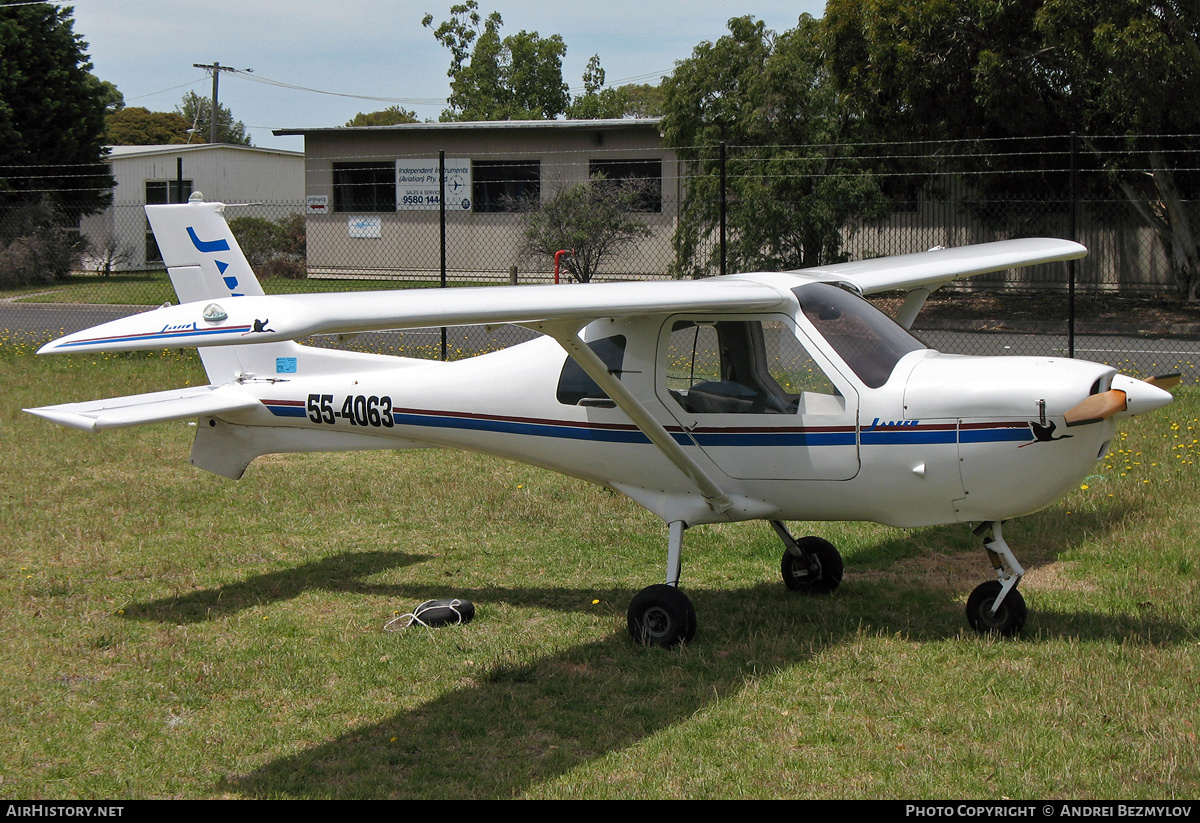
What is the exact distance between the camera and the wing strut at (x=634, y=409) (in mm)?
5484

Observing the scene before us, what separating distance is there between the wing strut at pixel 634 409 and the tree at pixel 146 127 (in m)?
83.9

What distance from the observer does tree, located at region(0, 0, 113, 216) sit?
33.4 metres

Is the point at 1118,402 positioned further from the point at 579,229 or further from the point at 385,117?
the point at 385,117

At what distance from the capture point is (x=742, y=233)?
21344 mm

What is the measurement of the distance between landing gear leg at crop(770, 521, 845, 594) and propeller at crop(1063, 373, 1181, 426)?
7.17 feet

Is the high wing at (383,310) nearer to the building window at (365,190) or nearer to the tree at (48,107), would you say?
the building window at (365,190)

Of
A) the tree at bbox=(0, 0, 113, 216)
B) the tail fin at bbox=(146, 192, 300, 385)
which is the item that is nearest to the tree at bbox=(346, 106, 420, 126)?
the tree at bbox=(0, 0, 113, 216)

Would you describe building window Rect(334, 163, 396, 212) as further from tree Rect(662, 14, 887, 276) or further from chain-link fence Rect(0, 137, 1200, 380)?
tree Rect(662, 14, 887, 276)

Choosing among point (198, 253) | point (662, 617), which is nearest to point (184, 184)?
point (198, 253)

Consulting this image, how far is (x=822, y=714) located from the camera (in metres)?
5.10

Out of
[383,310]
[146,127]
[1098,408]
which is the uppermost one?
[146,127]

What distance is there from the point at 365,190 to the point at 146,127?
2374 inches

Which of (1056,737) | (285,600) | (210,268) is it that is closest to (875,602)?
(1056,737)

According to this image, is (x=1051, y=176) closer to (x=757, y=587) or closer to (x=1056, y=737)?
(x=757, y=587)
